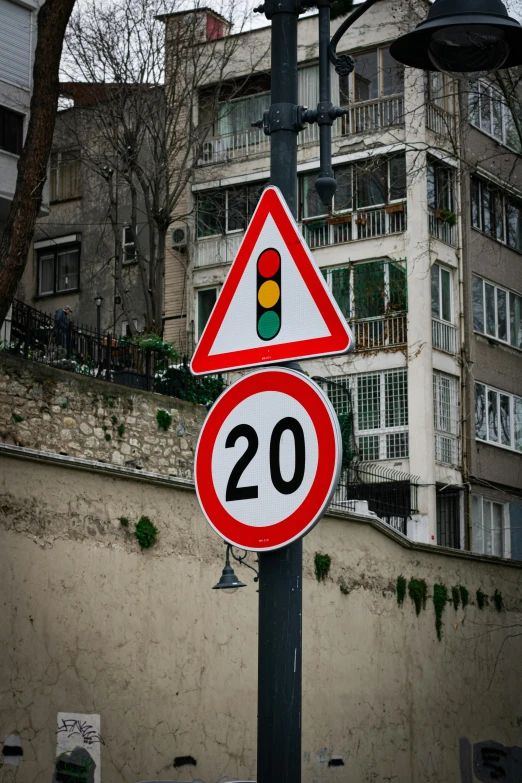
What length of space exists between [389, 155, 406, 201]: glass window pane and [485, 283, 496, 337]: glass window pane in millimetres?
3640

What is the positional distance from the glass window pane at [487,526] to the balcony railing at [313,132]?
9916 mm

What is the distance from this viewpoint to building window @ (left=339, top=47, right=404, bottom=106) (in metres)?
32.5

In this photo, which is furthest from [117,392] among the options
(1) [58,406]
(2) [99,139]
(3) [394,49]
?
(2) [99,139]

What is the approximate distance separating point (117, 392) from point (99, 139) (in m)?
16.8

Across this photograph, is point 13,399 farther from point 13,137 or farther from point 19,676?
point 13,137

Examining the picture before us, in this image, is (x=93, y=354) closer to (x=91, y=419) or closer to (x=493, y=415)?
(x=91, y=419)

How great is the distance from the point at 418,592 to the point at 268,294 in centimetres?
1652

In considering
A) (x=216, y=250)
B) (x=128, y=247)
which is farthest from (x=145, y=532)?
(x=128, y=247)

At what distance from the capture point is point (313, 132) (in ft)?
109

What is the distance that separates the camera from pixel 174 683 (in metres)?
14.6

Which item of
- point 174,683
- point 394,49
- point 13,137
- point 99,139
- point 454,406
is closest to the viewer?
point 394,49

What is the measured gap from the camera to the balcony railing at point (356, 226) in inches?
1238

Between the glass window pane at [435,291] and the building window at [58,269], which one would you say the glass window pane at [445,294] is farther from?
the building window at [58,269]

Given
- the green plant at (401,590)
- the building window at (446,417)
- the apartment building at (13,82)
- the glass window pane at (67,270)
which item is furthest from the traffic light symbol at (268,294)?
the glass window pane at (67,270)
